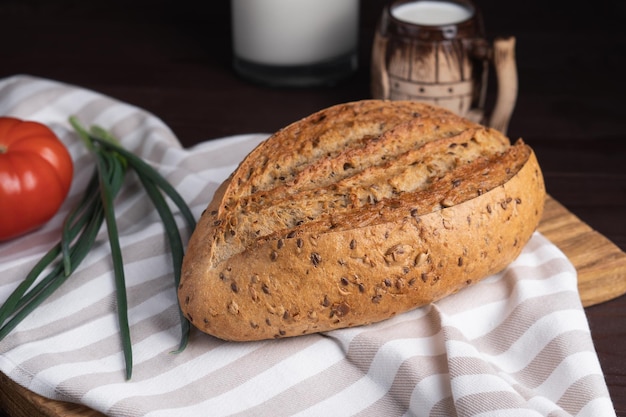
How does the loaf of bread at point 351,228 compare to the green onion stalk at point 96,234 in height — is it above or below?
above

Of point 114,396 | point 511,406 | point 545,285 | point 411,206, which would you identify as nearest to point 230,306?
point 114,396

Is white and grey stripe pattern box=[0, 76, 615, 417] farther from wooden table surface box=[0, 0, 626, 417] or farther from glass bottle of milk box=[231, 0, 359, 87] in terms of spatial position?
glass bottle of milk box=[231, 0, 359, 87]

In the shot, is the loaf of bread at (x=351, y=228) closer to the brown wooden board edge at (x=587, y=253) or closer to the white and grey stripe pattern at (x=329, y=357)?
the white and grey stripe pattern at (x=329, y=357)

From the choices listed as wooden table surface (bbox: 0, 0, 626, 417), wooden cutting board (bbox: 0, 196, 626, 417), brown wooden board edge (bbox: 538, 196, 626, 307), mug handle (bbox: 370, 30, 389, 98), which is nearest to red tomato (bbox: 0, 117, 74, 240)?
wooden cutting board (bbox: 0, 196, 626, 417)

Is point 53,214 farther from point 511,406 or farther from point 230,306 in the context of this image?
point 511,406

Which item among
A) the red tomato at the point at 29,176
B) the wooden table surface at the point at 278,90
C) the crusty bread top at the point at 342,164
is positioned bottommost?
the wooden table surface at the point at 278,90

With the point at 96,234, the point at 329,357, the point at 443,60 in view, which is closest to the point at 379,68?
the point at 443,60

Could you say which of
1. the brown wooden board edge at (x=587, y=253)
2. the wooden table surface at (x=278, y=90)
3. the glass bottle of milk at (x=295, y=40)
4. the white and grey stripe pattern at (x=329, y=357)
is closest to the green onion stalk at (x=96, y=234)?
the white and grey stripe pattern at (x=329, y=357)
